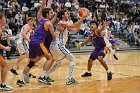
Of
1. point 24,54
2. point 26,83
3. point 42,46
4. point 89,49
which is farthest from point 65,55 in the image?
point 89,49

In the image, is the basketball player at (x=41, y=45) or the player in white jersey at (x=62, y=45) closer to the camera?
the basketball player at (x=41, y=45)

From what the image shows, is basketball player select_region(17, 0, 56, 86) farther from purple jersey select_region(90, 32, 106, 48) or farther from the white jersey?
purple jersey select_region(90, 32, 106, 48)

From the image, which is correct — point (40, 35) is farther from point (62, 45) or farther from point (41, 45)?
point (62, 45)

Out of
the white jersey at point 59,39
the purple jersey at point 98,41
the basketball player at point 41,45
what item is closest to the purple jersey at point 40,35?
the basketball player at point 41,45

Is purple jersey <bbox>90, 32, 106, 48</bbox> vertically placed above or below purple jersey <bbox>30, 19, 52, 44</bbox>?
below

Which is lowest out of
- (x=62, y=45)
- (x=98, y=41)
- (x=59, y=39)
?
(x=98, y=41)

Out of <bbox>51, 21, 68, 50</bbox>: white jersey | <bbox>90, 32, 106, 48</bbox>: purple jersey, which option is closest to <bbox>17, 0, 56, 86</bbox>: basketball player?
<bbox>51, 21, 68, 50</bbox>: white jersey

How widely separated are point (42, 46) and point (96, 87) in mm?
1727

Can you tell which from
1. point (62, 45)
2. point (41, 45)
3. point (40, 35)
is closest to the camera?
point (41, 45)

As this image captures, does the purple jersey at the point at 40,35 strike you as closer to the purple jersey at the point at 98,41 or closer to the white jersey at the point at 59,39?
the white jersey at the point at 59,39

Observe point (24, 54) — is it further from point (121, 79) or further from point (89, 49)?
point (89, 49)

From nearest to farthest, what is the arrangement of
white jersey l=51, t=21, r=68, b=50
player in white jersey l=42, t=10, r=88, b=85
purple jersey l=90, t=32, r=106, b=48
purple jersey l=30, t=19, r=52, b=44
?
purple jersey l=30, t=19, r=52, b=44, player in white jersey l=42, t=10, r=88, b=85, white jersey l=51, t=21, r=68, b=50, purple jersey l=90, t=32, r=106, b=48

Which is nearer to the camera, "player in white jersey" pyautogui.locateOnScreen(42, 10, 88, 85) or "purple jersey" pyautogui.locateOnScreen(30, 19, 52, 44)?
"purple jersey" pyautogui.locateOnScreen(30, 19, 52, 44)

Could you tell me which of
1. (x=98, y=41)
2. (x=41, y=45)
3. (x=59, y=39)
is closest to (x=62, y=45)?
(x=59, y=39)
